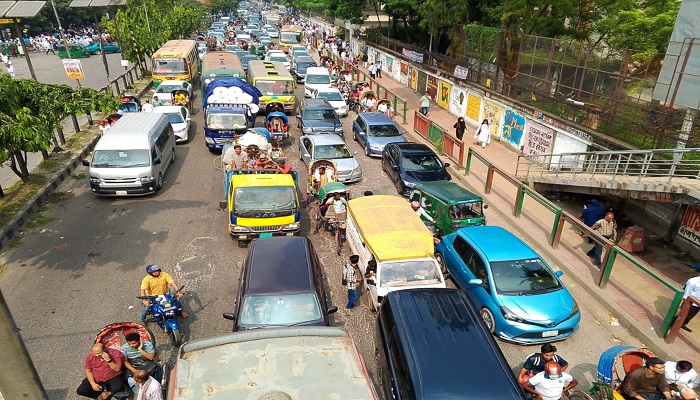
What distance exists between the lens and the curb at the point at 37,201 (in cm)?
1197

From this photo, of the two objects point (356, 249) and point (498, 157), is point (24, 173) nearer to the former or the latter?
point (356, 249)

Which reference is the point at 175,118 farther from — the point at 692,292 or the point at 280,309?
the point at 692,292

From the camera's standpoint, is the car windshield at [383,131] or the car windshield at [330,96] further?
the car windshield at [330,96]

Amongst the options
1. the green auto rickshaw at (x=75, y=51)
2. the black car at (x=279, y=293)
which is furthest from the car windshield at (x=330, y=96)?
the green auto rickshaw at (x=75, y=51)

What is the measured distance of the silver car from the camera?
1603cm

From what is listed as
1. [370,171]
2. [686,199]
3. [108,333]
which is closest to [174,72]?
[370,171]

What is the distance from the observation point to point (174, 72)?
2900 cm

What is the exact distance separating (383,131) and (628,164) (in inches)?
383

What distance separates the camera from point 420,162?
15.8 m

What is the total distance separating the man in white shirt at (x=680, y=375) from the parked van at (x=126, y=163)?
14.1 metres

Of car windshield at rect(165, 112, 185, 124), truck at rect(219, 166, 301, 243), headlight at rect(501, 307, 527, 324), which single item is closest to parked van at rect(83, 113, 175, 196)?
truck at rect(219, 166, 301, 243)

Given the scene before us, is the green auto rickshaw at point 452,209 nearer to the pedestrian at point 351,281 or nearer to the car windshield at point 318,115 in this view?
the pedestrian at point 351,281

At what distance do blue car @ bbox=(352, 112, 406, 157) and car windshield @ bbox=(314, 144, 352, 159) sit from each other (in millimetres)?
2698

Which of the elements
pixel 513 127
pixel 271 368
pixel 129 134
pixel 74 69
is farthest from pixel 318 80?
pixel 271 368
